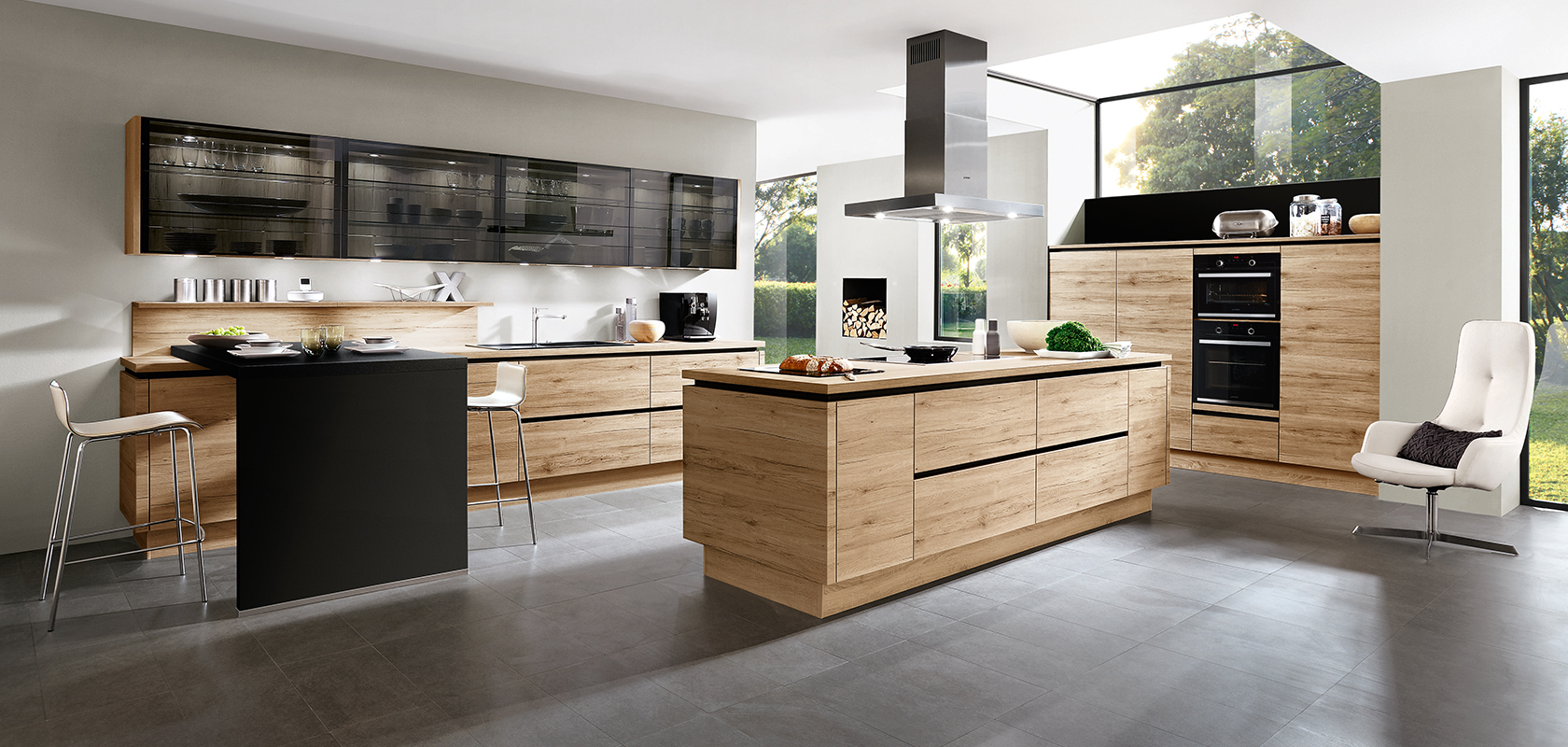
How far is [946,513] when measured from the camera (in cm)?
381

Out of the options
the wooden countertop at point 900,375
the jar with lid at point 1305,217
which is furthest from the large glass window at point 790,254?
the wooden countertop at point 900,375

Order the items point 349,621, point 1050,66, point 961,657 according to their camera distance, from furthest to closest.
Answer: point 1050,66 → point 349,621 → point 961,657

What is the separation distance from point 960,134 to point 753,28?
4.08 ft

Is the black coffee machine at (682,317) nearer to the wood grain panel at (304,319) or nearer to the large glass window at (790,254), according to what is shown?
the wood grain panel at (304,319)

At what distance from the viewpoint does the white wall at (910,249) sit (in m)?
7.56

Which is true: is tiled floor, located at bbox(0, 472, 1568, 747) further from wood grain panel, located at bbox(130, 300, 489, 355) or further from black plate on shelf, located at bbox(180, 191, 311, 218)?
black plate on shelf, located at bbox(180, 191, 311, 218)

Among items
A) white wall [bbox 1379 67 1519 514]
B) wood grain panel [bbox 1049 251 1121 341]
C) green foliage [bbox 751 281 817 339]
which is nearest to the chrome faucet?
wood grain panel [bbox 1049 251 1121 341]

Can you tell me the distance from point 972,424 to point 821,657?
134 centimetres

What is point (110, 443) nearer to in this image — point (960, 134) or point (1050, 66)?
point (960, 134)

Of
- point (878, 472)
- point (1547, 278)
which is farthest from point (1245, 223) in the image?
point (878, 472)

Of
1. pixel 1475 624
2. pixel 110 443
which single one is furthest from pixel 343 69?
pixel 1475 624

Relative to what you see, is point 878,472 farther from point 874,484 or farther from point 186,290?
point 186,290

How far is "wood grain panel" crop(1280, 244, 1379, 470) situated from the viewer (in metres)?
5.71

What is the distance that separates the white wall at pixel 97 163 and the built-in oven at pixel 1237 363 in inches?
208
